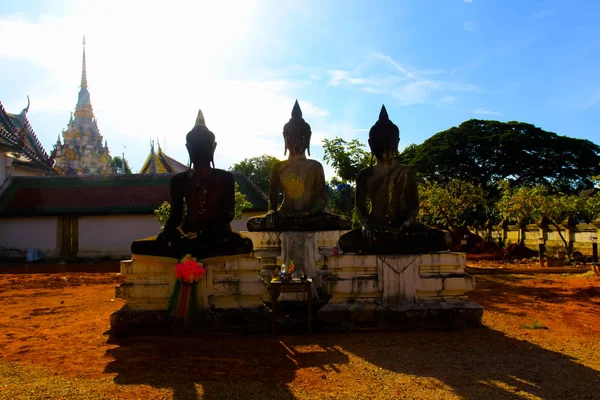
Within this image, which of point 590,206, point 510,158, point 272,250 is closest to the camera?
point 272,250

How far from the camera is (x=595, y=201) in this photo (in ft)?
83.3

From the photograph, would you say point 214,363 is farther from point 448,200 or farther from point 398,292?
point 448,200

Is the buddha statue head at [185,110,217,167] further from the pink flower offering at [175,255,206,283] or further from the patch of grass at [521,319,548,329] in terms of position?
the patch of grass at [521,319,548,329]

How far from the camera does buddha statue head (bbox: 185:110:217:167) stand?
7.12 m

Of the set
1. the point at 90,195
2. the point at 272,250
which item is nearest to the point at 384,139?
the point at 272,250

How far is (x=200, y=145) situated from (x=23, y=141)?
2526 cm

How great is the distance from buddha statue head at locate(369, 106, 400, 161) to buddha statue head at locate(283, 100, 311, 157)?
88.0 inches

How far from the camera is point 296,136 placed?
938 centimetres

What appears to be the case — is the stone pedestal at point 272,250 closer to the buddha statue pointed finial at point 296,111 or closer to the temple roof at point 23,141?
the buddha statue pointed finial at point 296,111

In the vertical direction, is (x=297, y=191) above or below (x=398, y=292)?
above

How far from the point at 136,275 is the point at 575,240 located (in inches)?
795

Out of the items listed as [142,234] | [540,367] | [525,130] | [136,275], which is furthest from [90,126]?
[540,367]

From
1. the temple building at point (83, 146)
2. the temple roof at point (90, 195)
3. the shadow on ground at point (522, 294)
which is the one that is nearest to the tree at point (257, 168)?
the temple building at point (83, 146)

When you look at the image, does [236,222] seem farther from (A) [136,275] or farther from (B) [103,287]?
(A) [136,275]
